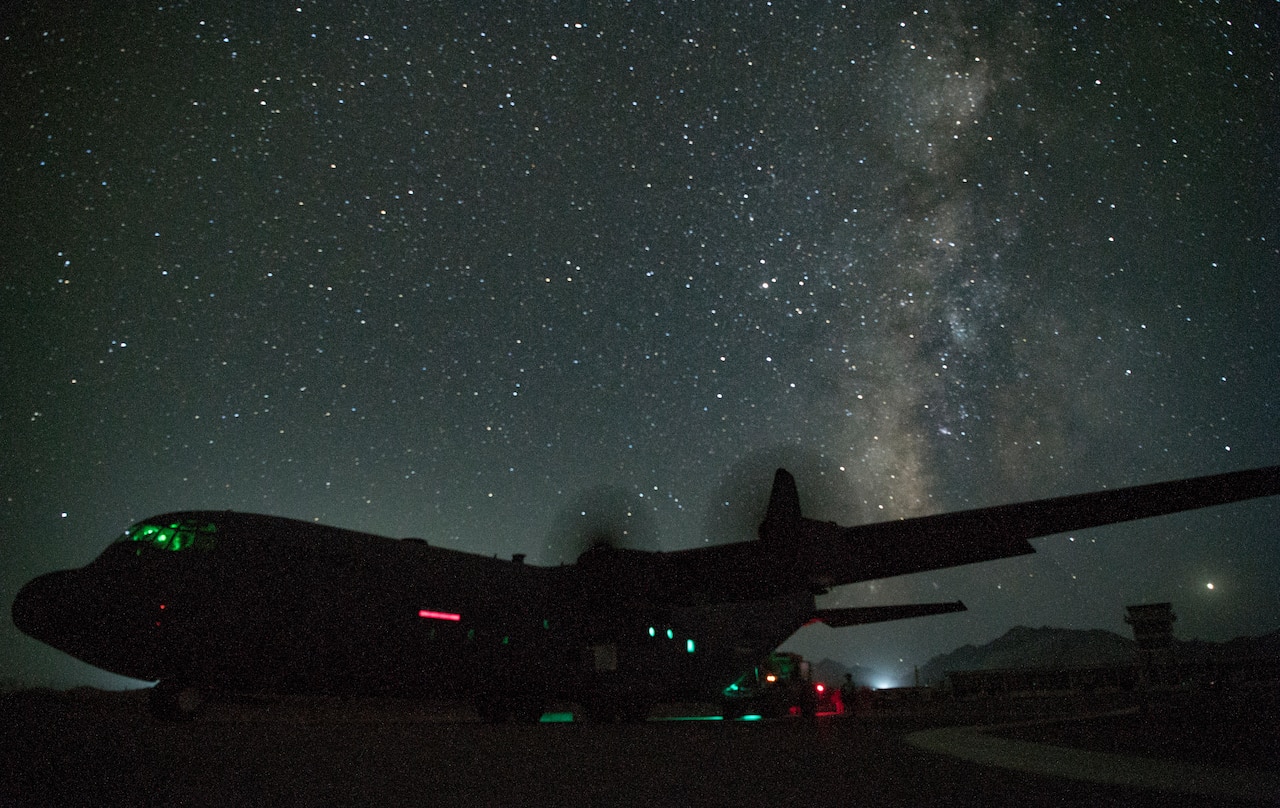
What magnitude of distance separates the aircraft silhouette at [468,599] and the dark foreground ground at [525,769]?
7.31 ft

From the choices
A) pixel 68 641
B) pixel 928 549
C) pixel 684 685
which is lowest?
pixel 684 685

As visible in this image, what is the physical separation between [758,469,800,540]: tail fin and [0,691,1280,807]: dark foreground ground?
6.42 m

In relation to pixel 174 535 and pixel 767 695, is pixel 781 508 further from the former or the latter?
pixel 174 535

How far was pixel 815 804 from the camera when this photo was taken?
16.2ft

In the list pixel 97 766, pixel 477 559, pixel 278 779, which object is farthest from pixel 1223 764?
pixel 477 559

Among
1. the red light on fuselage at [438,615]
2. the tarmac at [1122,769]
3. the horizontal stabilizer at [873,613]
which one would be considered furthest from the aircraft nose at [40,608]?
the horizontal stabilizer at [873,613]

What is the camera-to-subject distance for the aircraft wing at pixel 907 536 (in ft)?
46.1

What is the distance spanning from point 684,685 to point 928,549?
7251mm

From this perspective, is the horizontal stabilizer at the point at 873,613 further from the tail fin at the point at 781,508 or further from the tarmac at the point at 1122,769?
the tarmac at the point at 1122,769

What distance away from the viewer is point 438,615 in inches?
625

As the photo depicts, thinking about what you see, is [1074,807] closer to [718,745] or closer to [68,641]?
[718,745]

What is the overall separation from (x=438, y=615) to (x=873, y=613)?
18972mm

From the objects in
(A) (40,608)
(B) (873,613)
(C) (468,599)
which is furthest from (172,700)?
(B) (873,613)

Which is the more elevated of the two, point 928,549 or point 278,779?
point 928,549
